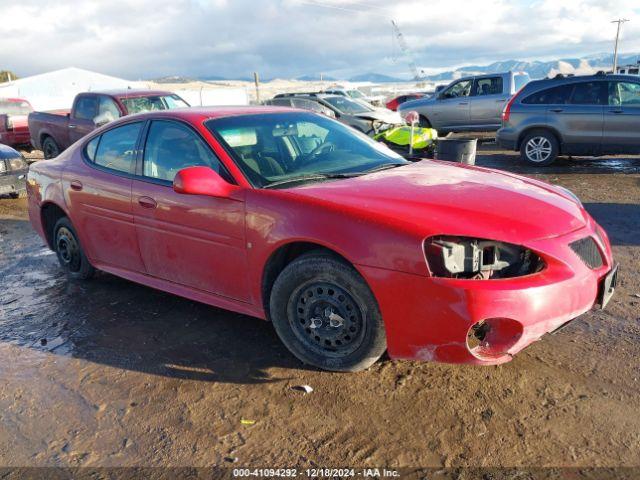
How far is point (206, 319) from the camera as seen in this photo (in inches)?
162

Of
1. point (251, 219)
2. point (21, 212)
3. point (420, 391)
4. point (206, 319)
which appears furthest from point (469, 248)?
point (21, 212)

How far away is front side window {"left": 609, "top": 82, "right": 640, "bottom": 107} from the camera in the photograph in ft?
31.4

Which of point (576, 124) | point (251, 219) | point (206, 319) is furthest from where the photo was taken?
point (576, 124)

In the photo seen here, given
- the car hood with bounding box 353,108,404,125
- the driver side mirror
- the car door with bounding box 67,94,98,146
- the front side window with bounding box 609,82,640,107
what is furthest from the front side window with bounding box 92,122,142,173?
the car hood with bounding box 353,108,404,125

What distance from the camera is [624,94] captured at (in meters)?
9.70

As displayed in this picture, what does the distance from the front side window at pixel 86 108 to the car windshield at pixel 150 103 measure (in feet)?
2.46

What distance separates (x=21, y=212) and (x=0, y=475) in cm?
685

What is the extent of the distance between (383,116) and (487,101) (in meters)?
2.78

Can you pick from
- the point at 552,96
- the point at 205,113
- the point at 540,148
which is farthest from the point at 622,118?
the point at 205,113

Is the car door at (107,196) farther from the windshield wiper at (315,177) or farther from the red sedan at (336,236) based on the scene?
the windshield wiper at (315,177)

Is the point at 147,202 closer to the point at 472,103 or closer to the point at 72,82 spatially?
the point at 472,103

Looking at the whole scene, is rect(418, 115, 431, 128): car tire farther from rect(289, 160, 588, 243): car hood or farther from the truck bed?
rect(289, 160, 588, 243): car hood

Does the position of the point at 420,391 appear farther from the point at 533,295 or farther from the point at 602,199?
the point at 602,199

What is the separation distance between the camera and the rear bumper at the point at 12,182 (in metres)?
8.75
